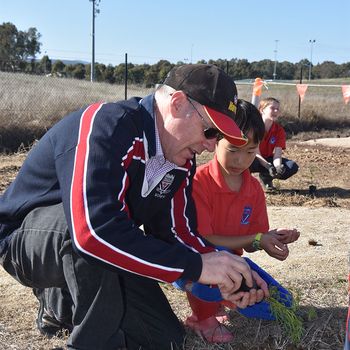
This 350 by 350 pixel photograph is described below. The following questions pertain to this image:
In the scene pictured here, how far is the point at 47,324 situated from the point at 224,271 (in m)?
0.98

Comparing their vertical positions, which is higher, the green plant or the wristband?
the wristband

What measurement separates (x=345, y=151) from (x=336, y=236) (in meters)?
6.06

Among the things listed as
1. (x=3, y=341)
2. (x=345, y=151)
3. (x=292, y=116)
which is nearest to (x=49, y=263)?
(x=3, y=341)

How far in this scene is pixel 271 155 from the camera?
6.37m

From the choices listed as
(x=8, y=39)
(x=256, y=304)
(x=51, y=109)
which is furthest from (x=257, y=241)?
(x=8, y=39)

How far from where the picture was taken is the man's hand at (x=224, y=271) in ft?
6.29

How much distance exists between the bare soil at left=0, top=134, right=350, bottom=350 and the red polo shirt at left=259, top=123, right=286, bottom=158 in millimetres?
680

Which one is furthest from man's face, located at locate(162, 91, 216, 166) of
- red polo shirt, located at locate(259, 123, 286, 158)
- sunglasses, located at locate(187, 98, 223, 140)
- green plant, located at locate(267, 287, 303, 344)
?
red polo shirt, located at locate(259, 123, 286, 158)

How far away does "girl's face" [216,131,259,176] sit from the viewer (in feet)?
10.0

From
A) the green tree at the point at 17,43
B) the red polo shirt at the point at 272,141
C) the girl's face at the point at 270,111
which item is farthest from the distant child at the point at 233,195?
Answer: the green tree at the point at 17,43

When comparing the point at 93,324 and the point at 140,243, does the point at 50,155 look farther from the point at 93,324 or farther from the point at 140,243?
the point at 93,324

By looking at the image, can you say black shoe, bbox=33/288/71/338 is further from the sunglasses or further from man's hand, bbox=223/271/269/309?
the sunglasses

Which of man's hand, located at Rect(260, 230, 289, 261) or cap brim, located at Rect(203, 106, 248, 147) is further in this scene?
man's hand, located at Rect(260, 230, 289, 261)

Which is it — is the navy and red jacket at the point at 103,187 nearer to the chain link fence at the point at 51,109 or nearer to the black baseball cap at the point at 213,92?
the black baseball cap at the point at 213,92
